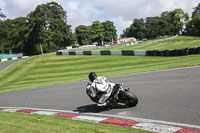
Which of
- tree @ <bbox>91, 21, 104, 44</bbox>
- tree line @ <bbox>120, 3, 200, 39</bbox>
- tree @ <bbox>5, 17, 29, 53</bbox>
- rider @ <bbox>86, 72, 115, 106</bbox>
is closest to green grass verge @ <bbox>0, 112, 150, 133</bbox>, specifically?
rider @ <bbox>86, 72, 115, 106</bbox>

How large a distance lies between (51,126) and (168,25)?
132 metres

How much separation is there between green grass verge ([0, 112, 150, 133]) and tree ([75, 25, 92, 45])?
119 metres

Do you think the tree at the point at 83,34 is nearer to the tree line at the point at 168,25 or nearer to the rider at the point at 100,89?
the tree line at the point at 168,25

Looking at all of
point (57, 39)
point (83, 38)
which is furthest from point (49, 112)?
point (83, 38)

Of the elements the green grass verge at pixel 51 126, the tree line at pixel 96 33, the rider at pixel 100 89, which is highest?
the tree line at pixel 96 33

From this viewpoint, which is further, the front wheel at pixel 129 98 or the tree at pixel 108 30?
the tree at pixel 108 30

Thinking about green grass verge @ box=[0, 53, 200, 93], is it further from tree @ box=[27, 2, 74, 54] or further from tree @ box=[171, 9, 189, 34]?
tree @ box=[171, 9, 189, 34]

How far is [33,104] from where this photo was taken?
34.9ft

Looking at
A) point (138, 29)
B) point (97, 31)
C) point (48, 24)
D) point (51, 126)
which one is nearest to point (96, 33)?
point (97, 31)

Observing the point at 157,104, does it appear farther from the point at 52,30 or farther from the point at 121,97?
the point at 52,30

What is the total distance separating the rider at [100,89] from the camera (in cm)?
746

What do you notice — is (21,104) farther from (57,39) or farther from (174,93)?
(57,39)

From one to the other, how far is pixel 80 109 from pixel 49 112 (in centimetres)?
121

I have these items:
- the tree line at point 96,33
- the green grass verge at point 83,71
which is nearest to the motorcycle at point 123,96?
the green grass verge at point 83,71
